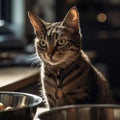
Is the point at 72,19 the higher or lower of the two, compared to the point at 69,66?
higher

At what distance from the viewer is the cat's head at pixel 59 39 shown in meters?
1.60

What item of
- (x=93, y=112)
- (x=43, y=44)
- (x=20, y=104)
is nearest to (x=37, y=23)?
(x=43, y=44)

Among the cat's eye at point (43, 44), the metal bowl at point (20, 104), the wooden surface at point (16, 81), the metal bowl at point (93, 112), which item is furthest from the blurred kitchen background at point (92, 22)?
the metal bowl at point (93, 112)

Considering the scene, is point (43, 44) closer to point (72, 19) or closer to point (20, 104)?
point (72, 19)

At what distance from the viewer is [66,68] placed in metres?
1.62

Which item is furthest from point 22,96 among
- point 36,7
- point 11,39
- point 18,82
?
point 36,7

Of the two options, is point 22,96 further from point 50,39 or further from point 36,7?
point 36,7

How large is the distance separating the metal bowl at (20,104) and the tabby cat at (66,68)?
1.23 ft

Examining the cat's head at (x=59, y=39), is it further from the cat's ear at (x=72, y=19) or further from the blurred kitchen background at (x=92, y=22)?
the blurred kitchen background at (x=92, y=22)

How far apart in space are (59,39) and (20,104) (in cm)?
51

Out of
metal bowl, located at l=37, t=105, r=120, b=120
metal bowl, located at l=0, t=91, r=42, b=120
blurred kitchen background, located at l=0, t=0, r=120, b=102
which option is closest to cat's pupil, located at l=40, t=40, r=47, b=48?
metal bowl, located at l=0, t=91, r=42, b=120

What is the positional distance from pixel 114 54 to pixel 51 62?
3830mm

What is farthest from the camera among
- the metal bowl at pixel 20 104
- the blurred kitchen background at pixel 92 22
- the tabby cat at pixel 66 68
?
the blurred kitchen background at pixel 92 22

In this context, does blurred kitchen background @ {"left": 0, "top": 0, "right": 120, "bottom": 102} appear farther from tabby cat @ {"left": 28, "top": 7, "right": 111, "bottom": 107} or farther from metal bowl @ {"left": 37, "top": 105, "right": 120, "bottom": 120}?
metal bowl @ {"left": 37, "top": 105, "right": 120, "bottom": 120}
